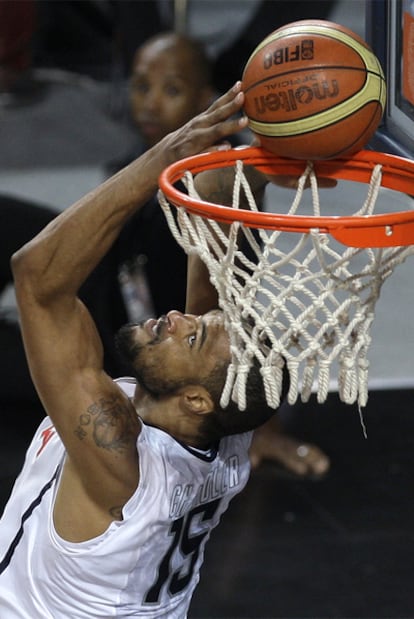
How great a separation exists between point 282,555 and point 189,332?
6.25 feet

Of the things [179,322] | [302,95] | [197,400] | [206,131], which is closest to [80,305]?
[179,322]

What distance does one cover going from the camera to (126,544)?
8.77 ft

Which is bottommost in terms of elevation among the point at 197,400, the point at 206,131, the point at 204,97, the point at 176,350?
the point at 204,97

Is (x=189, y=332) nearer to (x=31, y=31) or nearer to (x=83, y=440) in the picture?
(x=83, y=440)

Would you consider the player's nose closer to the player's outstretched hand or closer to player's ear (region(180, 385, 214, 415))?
player's ear (region(180, 385, 214, 415))

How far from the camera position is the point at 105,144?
9094 mm

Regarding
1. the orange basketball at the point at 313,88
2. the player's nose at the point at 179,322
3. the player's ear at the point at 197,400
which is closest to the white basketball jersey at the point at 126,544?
the player's ear at the point at 197,400

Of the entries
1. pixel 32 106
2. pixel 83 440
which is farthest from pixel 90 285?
pixel 32 106

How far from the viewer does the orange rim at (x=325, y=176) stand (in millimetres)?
2449

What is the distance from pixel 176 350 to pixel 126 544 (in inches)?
18.2

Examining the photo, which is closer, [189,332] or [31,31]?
[189,332]

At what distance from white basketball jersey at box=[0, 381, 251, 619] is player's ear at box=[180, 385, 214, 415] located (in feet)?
0.35

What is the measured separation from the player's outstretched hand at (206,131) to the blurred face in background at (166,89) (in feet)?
9.90

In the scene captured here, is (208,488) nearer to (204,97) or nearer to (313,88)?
(313,88)
